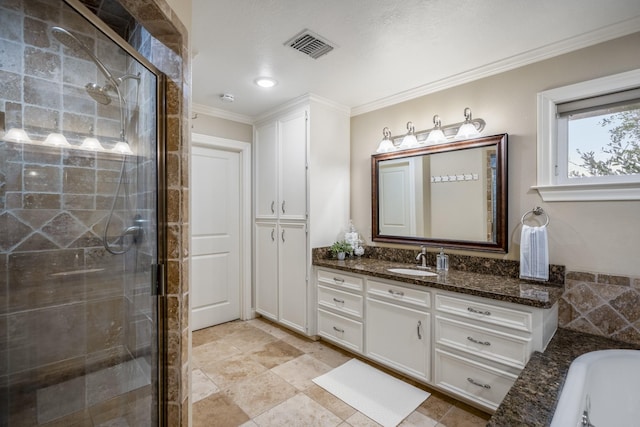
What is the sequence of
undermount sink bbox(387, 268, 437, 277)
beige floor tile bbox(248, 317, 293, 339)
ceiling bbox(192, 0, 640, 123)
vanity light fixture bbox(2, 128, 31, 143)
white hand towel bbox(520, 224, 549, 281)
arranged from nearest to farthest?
vanity light fixture bbox(2, 128, 31, 143), ceiling bbox(192, 0, 640, 123), white hand towel bbox(520, 224, 549, 281), undermount sink bbox(387, 268, 437, 277), beige floor tile bbox(248, 317, 293, 339)

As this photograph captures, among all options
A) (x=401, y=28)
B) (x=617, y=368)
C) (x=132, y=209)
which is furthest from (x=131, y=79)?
(x=617, y=368)

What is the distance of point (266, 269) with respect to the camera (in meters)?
3.43

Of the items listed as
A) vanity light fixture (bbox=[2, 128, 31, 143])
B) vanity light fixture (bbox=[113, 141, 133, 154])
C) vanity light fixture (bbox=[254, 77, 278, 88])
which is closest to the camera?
vanity light fixture (bbox=[2, 128, 31, 143])

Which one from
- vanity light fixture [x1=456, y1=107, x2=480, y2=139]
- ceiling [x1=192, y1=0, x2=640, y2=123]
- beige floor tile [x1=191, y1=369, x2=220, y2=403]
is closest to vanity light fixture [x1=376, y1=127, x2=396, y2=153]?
ceiling [x1=192, y1=0, x2=640, y2=123]

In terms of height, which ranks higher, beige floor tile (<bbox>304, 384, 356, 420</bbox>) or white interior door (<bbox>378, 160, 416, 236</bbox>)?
white interior door (<bbox>378, 160, 416, 236</bbox>)

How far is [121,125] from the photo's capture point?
1303 millimetres

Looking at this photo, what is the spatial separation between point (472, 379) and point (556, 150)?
5.31ft

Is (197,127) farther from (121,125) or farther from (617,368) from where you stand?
(617,368)

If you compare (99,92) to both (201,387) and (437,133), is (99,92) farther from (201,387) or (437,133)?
(437,133)

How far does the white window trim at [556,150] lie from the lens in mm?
1763

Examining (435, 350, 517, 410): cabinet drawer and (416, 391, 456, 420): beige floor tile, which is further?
(416, 391, 456, 420): beige floor tile

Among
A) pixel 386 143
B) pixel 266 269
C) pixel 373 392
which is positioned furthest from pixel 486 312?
pixel 266 269

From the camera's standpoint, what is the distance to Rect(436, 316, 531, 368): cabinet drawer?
171cm

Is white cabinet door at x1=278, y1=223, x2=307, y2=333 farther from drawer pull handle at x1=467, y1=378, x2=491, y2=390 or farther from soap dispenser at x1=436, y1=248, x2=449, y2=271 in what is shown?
drawer pull handle at x1=467, y1=378, x2=491, y2=390
